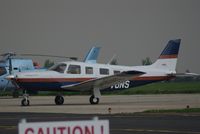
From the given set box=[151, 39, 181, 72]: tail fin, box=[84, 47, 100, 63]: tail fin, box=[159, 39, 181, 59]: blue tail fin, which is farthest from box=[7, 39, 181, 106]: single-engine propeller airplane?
box=[84, 47, 100, 63]: tail fin

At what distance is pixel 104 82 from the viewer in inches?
1326

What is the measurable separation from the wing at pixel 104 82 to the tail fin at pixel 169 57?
3.01 meters

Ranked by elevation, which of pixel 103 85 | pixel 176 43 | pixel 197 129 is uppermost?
pixel 176 43

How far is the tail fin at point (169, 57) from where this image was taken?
120 feet

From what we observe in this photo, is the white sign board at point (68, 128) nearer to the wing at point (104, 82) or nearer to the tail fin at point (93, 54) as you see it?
the wing at point (104, 82)

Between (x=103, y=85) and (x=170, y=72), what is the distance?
4.67m

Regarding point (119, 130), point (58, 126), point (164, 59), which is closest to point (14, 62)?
point (164, 59)

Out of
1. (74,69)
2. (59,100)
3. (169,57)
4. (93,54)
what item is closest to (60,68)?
(74,69)

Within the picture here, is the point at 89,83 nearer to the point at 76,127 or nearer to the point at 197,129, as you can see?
the point at 197,129

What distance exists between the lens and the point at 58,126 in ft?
18.5

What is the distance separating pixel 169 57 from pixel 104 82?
17.7 feet

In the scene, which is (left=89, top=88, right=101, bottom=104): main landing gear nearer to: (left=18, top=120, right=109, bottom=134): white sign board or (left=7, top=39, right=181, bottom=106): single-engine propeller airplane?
(left=7, top=39, right=181, bottom=106): single-engine propeller airplane

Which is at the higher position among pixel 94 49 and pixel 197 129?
pixel 94 49

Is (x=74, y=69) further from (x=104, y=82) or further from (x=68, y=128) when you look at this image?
(x=68, y=128)
